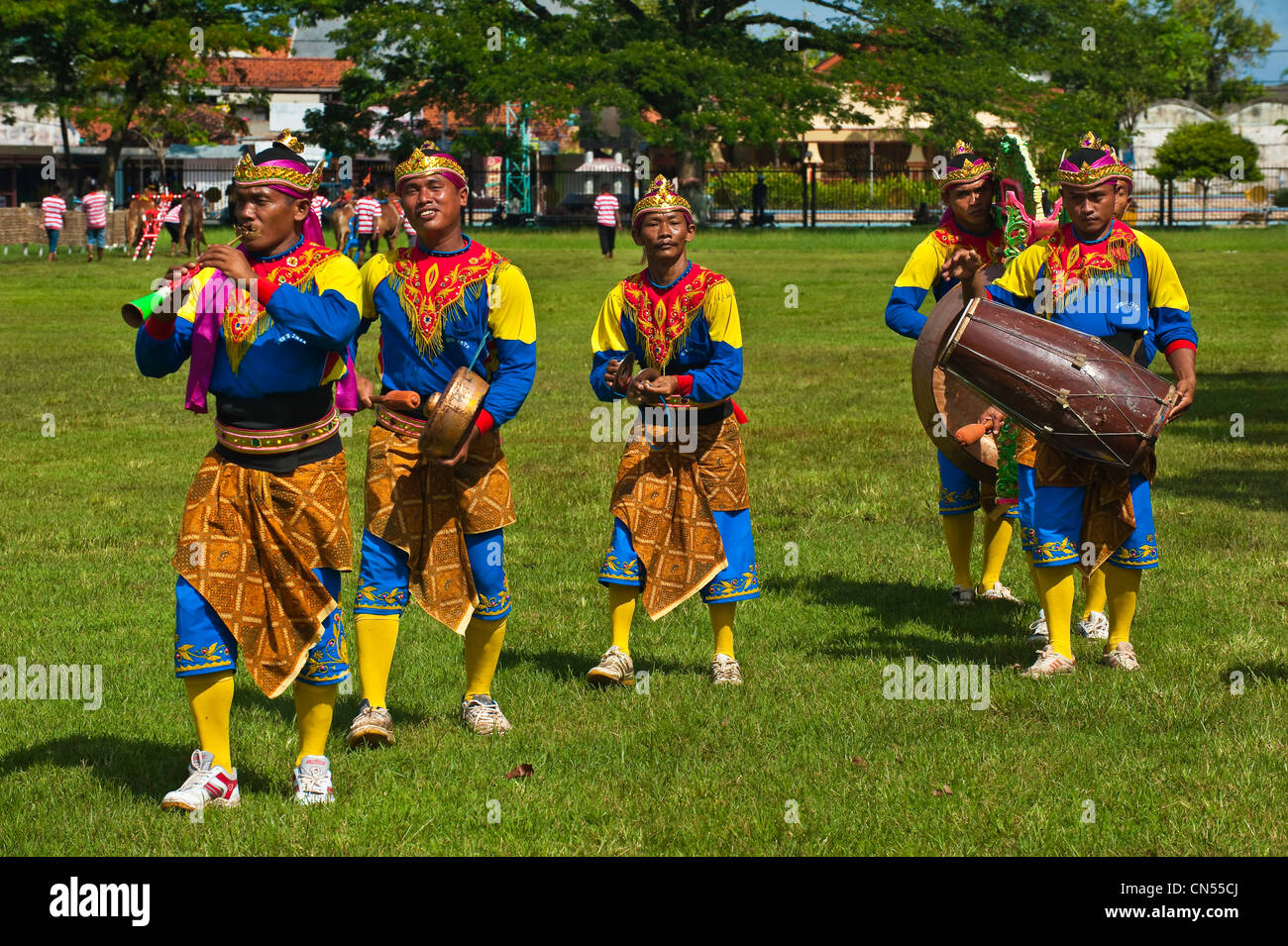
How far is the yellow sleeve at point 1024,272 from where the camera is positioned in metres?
7.39

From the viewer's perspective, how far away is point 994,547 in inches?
350

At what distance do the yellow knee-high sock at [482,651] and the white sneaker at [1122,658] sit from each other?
2.80m

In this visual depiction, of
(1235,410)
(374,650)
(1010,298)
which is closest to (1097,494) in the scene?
(1010,298)

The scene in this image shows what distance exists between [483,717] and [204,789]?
4.34 feet

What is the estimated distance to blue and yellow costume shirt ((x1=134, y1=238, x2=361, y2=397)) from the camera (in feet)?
17.2

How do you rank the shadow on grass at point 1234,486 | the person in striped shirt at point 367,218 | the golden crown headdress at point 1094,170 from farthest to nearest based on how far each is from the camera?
the person in striped shirt at point 367,218 < the shadow on grass at point 1234,486 < the golden crown headdress at point 1094,170

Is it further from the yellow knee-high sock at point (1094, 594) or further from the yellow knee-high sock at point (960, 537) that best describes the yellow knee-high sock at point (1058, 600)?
the yellow knee-high sock at point (960, 537)

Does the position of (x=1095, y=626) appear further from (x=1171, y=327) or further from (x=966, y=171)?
(x=966, y=171)

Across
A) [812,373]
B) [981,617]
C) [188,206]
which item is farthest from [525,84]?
[981,617]

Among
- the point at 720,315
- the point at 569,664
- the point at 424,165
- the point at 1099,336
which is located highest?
the point at 424,165

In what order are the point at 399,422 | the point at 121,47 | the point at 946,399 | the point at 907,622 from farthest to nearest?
the point at 121,47
the point at 907,622
the point at 946,399
the point at 399,422

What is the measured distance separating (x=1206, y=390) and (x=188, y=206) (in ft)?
82.7

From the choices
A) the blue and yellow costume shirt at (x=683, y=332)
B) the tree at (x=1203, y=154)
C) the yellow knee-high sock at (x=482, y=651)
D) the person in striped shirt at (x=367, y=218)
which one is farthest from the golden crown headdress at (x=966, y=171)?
the tree at (x=1203, y=154)

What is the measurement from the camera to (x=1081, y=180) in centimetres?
713
